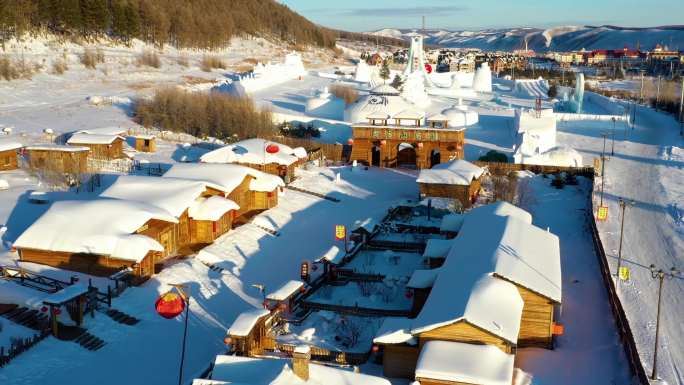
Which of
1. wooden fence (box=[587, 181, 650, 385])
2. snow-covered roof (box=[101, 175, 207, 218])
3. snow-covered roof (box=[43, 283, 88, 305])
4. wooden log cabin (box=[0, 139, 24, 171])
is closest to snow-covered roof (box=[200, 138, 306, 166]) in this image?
snow-covered roof (box=[101, 175, 207, 218])

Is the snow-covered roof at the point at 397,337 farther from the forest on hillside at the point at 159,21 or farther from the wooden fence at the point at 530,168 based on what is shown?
the forest on hillside at the point at 159,21

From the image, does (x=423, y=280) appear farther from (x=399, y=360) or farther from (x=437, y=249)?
(x=399, y=360)

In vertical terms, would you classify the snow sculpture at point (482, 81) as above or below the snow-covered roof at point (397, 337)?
above

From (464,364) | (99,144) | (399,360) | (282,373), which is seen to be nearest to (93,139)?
(99,144)

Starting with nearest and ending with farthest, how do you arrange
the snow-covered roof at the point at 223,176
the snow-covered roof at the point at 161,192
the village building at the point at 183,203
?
the snow-covered roof at the point at 161,192 → the village building at the point at 183,203 → the snow-covered roof at the point at 223,176

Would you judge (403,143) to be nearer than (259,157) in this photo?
No

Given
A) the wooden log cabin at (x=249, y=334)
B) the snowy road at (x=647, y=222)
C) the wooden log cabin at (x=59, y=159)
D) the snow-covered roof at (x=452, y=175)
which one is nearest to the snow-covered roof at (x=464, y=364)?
the wooden log cabin at (x=249, y=334)
